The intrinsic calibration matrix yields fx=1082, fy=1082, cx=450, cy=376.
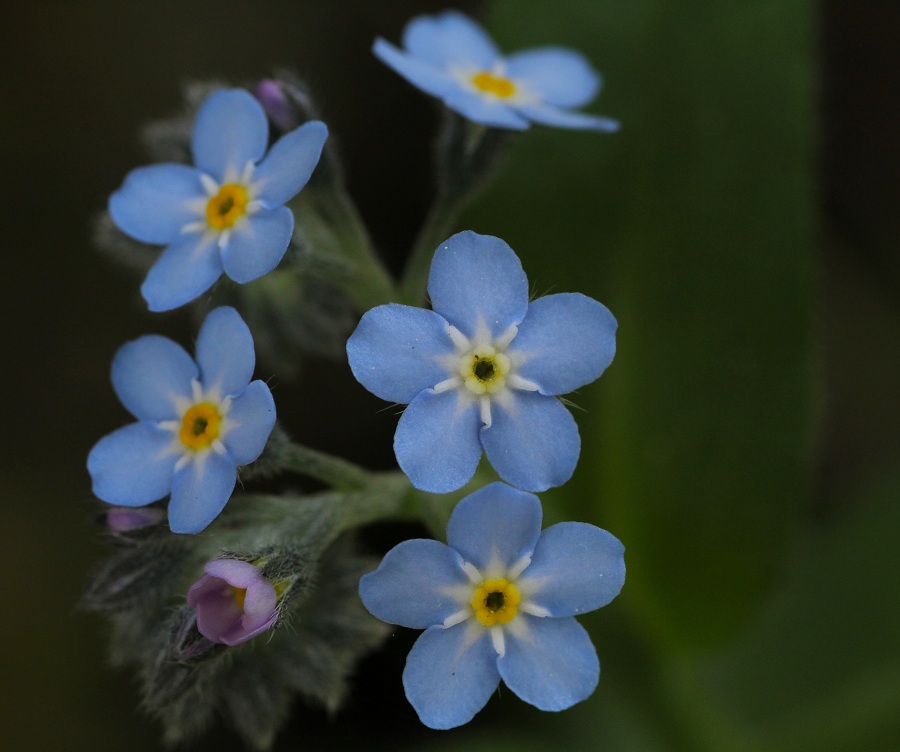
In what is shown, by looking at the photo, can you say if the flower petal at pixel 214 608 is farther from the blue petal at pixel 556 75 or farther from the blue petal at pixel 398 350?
the blue petal at pixel 556 75

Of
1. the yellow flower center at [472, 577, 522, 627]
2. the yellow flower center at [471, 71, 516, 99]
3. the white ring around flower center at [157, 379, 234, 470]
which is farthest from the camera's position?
the yellow flower center at [471, 71, 516, 99]

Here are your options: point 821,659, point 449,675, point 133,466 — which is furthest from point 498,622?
point 821,659

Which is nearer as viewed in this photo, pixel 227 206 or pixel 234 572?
pixel 234 572

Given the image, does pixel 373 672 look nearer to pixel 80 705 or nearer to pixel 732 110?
pixel 80 705

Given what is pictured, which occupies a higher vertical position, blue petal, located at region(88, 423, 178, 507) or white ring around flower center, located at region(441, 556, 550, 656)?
white ring around flower center, located at region(441, 556, 550, 656)

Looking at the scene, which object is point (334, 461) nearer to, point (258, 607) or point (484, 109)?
point (258, 607)

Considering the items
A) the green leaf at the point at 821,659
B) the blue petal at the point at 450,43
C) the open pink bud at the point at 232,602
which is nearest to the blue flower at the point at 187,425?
the open pink bud at the point at 232,602

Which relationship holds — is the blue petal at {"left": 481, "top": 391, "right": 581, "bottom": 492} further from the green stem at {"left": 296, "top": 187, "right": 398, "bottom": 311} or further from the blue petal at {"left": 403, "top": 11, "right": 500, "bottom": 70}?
the blue petal at {"left": 403, "top": 11, "right": 500, "bottom": 70}

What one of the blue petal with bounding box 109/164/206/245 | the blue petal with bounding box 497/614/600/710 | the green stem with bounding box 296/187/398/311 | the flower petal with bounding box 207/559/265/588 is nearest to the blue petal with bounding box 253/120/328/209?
the blue petal with bounding box 109/164/206/245
